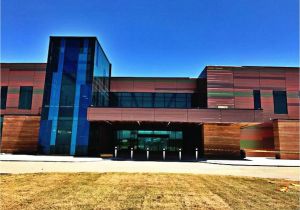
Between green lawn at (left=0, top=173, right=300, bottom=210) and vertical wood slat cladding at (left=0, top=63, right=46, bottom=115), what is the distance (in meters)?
29.0

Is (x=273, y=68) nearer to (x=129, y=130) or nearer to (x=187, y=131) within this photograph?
(x=187, y=131)

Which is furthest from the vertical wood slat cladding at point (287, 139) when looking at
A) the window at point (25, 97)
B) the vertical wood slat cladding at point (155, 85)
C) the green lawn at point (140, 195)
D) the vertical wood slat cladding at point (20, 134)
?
the window at point (25, 97)

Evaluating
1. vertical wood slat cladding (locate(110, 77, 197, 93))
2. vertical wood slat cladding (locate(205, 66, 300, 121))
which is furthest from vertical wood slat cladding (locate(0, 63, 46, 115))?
vertical wood slat cladding (locate(205, 66, 300, 121))

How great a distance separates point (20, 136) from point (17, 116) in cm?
248

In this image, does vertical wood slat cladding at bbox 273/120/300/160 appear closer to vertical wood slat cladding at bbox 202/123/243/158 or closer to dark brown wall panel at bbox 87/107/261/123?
vertical wood slat cladding at bbox 202/123/243/158

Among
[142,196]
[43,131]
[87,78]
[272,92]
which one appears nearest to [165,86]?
[87,78]

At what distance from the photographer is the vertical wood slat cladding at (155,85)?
128ft

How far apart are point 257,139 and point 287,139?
5446 millimetres

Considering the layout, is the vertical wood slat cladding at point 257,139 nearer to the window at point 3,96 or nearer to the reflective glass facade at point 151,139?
the reflective glass facade at point 151,139

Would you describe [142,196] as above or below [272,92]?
below

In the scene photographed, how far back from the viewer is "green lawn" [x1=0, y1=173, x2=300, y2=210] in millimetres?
7160

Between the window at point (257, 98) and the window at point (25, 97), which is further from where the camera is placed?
the window at point (25, 97)

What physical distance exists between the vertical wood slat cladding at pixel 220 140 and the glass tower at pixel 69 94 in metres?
13.7

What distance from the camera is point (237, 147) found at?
2936 cm
